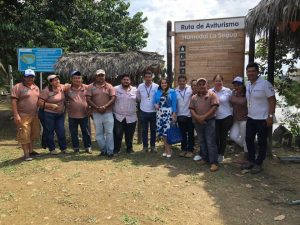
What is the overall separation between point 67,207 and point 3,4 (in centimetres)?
1026

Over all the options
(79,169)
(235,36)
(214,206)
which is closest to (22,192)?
(79,169)

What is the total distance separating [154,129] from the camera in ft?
26.1

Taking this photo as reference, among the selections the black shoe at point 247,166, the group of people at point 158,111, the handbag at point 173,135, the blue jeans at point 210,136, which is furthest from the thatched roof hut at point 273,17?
the black shoe at point 247,166

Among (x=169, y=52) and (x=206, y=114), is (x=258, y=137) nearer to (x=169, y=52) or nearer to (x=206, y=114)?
(x=206, y=114)

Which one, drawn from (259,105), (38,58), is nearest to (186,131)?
(259,105)

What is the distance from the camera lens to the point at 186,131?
7.77 meters

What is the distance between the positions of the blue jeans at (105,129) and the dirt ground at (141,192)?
338mm

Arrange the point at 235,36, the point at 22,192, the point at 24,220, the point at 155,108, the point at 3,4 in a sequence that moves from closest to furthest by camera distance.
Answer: the point at 24,220 → the point at 22,192 → the point at 155,108 → the point at 235,36 → the point at 3,4

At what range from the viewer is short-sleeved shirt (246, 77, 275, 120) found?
21.1 feet

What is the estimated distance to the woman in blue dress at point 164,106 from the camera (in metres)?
7.45

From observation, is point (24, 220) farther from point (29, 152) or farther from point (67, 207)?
point (29, 152)

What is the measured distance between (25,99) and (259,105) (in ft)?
14.5

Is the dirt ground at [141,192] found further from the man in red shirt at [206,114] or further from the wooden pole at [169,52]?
the wooden pole at [169,52]

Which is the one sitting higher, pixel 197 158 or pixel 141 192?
pixel 197 158
